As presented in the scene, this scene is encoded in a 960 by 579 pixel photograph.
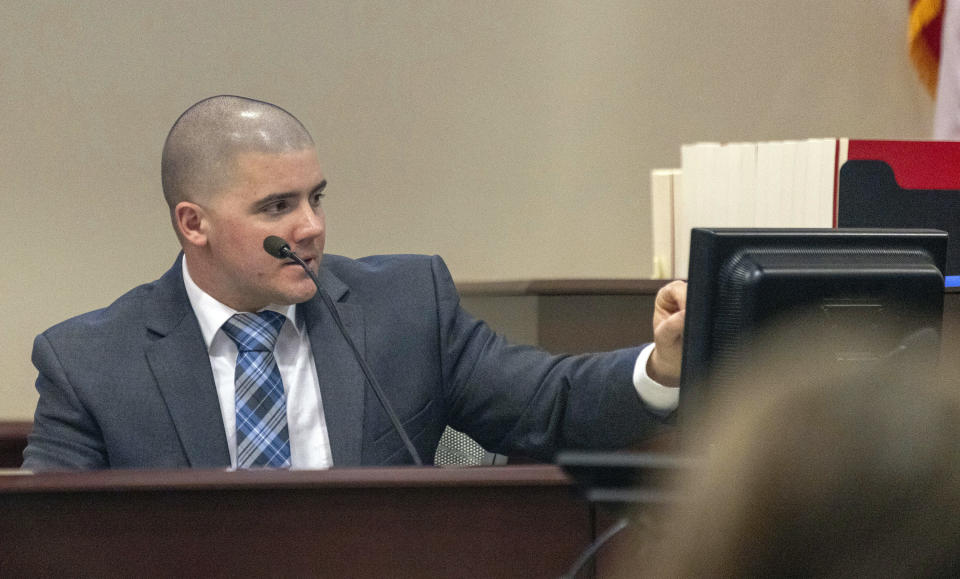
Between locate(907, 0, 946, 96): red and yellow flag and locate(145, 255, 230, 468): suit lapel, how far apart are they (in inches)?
87.0

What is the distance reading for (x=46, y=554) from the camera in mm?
904

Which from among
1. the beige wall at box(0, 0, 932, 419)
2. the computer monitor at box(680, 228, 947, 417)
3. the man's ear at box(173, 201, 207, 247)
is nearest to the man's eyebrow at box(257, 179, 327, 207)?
the man's ear at box(173, 201, 207, 247)

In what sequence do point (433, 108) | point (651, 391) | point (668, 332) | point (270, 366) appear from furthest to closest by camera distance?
point (433, 108) → point (270, 366) → point (651, 391) → point (668, 332)

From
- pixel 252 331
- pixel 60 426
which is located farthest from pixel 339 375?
pixel 60 426

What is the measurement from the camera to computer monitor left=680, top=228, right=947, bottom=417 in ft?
2.58

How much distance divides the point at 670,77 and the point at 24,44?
1767 mm

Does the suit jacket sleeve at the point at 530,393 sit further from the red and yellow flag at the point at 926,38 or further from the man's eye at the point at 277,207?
the red and yellow flag at the point at 926,38

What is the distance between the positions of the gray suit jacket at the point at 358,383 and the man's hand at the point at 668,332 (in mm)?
87

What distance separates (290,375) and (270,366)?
Answer: 4 centimetres

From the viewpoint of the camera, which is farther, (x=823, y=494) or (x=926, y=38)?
(x=926, y=38)

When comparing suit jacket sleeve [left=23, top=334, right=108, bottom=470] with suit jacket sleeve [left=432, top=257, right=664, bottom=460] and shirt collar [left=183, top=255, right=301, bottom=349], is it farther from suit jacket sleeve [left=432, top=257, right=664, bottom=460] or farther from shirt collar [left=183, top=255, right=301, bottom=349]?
suit jacket sleeve [left=432, top=257, right=664, bottom=460]

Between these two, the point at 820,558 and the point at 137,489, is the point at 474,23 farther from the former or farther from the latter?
the point at 820,558

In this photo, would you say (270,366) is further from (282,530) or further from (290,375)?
(282,530)

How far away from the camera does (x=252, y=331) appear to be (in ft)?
4.82
